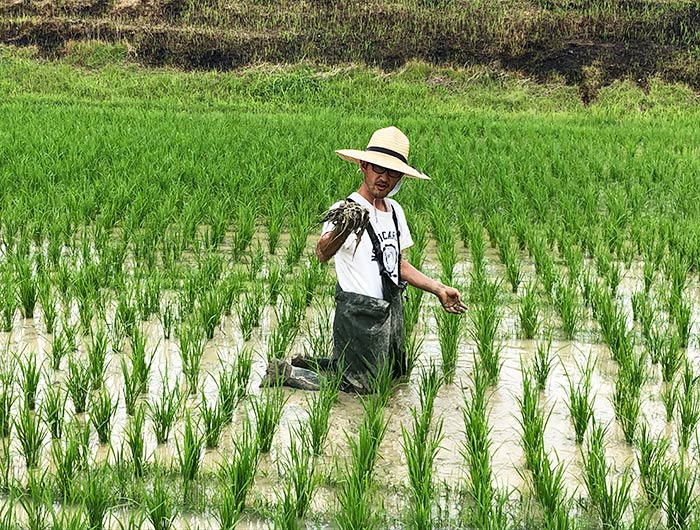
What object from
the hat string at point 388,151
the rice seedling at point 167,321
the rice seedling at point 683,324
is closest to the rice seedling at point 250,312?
the rice seedling at point 167,321

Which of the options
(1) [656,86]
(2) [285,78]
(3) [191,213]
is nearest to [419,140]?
(3) [191,213]

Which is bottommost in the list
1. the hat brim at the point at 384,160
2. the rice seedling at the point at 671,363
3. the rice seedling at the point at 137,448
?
the rice seedling at the point at 671,363

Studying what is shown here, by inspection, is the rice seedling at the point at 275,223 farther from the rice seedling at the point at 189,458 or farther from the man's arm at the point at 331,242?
the rice seedling at the point at 189,458

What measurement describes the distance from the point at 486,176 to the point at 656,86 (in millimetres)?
10423

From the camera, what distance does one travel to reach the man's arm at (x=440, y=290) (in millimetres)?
3047

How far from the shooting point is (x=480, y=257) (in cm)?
474

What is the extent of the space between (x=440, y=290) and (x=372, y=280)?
0.24m

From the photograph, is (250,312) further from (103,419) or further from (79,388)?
(103,419)

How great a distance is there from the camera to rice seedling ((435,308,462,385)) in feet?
10.8

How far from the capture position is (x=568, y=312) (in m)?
3.79

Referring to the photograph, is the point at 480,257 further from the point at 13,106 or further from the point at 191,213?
the point at 13,106

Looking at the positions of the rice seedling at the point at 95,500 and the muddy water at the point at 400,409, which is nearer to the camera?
the rice seedling at the point at 95,500

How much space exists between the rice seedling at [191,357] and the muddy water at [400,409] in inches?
1.7

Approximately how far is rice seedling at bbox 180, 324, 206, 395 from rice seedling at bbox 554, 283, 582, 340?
158 cm
